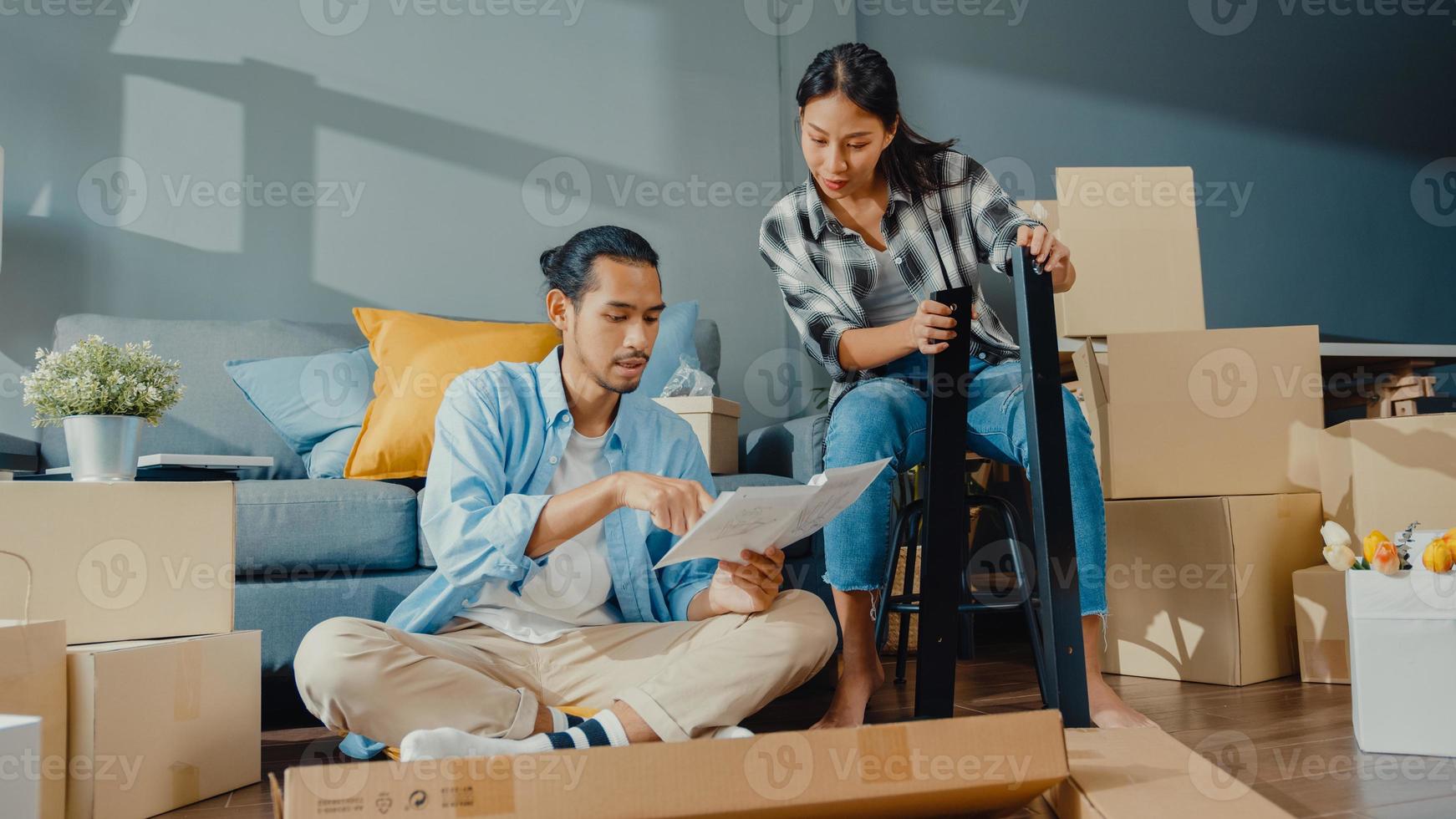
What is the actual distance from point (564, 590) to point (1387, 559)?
118 cm

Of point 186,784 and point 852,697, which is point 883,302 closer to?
point 852,697

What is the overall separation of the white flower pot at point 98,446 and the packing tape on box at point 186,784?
1.39 ft

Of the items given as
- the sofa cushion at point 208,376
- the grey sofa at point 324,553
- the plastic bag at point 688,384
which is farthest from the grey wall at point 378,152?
the grey sofa at point 324,553

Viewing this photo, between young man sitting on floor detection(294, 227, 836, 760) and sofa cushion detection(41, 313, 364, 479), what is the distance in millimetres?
1100

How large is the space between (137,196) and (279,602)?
1365 mm

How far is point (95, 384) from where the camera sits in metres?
1.53

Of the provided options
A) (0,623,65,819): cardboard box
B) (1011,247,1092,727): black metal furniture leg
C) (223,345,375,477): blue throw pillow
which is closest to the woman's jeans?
(1011,247,1092,727): black metal furniture leg

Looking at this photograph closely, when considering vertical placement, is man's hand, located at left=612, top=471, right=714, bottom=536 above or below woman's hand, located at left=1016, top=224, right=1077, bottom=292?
below

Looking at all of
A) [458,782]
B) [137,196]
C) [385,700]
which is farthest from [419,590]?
[137,196]

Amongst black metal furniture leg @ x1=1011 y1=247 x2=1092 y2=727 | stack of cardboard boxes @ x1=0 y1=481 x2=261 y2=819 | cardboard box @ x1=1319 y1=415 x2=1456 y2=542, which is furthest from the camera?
cardboard box @ x1=1319 y1=415 x2=1456 y2=542

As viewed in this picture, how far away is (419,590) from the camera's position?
1519 mm

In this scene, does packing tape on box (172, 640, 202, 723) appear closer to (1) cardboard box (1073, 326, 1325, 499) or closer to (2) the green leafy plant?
(2) the green leafy plant

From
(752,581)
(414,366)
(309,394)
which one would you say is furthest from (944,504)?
(309,394)

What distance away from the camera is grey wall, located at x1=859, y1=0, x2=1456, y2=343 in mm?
3107
